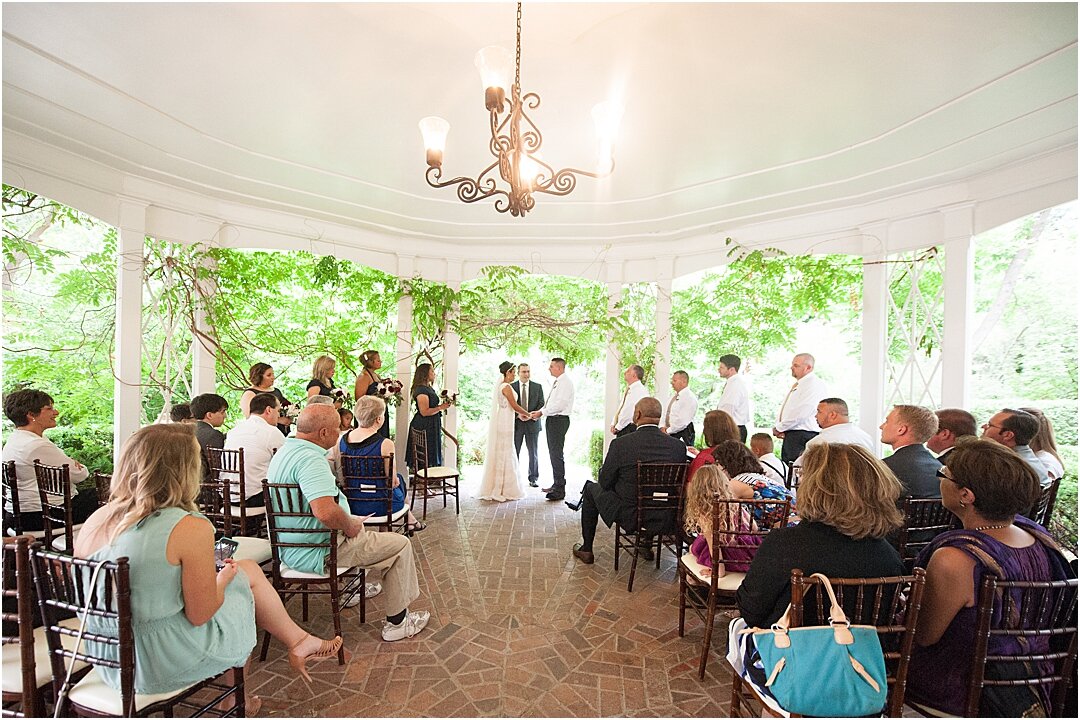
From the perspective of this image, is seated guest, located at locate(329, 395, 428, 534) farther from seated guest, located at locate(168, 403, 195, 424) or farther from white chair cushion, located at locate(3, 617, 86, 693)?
white chair cushion, located at locate(3, 617, 86, 693)

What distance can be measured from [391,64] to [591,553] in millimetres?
3822

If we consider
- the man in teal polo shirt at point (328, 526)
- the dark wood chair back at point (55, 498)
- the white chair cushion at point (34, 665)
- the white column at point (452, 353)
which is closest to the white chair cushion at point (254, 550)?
the man in teal polo shirt at point (328, 526)

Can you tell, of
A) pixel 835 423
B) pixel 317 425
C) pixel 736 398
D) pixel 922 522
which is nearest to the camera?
pixel 922 522

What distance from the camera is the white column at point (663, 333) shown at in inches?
256

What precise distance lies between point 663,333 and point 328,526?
194 inches

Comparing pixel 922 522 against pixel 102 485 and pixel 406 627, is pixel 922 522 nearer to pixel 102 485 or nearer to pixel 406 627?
pixel 406 627

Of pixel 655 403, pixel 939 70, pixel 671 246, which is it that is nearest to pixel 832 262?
pixel 671 246

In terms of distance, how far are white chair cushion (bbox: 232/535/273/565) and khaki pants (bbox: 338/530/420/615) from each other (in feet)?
1.29

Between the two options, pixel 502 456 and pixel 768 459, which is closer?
pixel 768 459

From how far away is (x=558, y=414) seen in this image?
20.9ft

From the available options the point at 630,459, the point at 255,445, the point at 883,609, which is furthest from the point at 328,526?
the point at 883,609

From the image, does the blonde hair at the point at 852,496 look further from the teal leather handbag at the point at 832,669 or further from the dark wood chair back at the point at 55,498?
the dark wood chair back at the point at 55,498

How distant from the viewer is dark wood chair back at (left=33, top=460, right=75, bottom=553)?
9.58 ft

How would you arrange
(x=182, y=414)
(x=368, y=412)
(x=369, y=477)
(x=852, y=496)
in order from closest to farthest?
(x=852, y=496) < (x=369, y=477) < (x=368, y=412) < (x=182, y=414)
